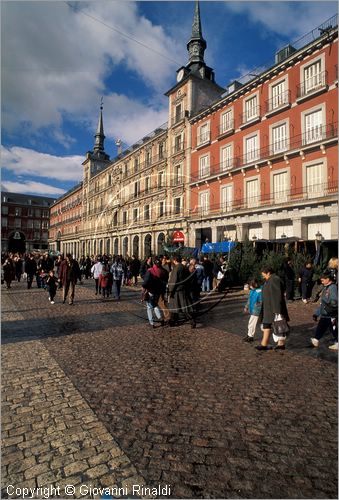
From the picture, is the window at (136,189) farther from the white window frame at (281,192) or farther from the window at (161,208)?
the white window frame at (281,192)

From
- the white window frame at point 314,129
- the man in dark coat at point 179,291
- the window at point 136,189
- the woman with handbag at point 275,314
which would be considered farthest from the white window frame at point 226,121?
the woman with handbag at point 275,314

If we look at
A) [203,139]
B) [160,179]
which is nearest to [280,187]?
[203,139]

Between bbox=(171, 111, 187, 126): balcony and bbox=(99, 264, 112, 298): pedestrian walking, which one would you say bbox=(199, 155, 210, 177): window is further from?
bbox=(99, 264, 112, 298): pedestrian walking

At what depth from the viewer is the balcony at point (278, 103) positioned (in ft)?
71.1

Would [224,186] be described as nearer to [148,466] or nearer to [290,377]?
[290,377]

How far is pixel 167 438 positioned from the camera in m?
2.96

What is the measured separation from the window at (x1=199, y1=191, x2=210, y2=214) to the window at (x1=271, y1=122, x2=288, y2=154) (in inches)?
288

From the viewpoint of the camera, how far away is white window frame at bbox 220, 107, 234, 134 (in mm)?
26156

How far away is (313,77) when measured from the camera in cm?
2019

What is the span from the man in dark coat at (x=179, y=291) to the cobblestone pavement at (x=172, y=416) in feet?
5.48

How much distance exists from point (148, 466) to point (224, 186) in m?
25.5

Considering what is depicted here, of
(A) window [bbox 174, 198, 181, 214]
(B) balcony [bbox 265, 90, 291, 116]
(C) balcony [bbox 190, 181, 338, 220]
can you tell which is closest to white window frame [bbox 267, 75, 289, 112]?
(B) balcony [bbox 265, 90, 291, 116]

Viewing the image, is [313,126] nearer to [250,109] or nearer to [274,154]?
[274,154]

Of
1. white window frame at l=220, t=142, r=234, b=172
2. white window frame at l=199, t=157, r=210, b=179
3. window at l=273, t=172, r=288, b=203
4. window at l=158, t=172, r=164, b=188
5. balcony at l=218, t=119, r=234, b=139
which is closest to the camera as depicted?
window at l=273, t=172, r=288, b=203
